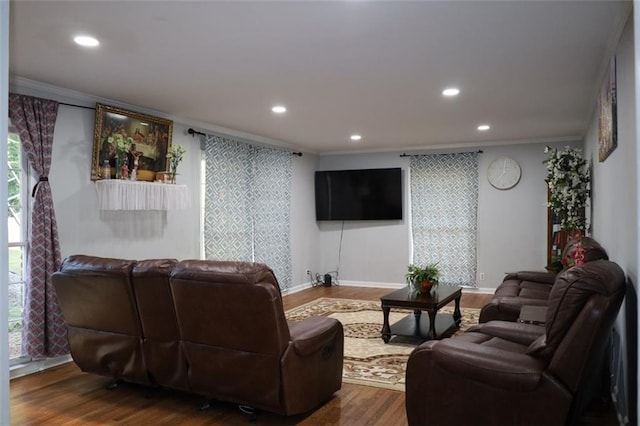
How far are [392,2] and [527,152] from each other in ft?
18.8

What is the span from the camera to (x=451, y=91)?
173 inches

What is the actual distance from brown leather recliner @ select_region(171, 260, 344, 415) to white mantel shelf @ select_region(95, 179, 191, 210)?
1899mm

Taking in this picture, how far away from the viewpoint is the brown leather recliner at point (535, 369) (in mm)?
2139

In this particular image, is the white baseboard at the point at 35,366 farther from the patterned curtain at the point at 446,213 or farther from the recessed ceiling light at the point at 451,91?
the patterned curtain at the point at 446,213

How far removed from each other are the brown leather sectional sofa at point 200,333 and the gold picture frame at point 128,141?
1.50 metres

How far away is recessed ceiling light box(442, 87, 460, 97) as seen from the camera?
4.34m

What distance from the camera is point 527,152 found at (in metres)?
7.49

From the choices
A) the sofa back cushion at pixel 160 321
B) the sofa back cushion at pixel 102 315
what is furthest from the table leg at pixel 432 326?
the sofa back cushion at pixel 102 315

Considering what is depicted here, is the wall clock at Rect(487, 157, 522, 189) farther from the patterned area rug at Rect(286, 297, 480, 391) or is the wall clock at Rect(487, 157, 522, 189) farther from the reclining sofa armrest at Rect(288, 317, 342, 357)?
the reclining sofa armrest at Rect(288, 317, 342, 357)

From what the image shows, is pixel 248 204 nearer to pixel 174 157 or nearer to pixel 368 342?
pixel 174 157

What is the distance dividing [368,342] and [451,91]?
2.56 meters

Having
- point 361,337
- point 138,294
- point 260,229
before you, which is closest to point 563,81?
point 361,337

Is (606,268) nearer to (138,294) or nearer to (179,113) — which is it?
(138,294)

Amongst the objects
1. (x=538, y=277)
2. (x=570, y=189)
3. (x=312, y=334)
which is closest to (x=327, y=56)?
(x=312, y=334)
